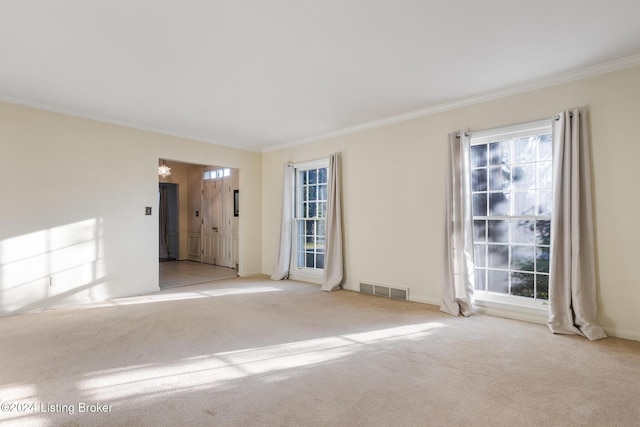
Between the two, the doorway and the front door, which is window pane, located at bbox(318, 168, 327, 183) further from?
the doorway

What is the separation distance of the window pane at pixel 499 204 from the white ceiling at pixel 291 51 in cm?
124

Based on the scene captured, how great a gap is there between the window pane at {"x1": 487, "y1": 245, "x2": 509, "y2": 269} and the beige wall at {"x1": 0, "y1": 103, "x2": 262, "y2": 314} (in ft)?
16.0

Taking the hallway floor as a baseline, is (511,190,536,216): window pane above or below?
above

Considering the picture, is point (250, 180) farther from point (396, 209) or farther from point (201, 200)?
point (396, 209)

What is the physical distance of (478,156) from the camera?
4125 mm

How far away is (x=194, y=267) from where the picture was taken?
781 centimetres

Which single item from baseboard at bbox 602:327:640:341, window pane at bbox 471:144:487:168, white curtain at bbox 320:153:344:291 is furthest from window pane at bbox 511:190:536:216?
white curtain at bbox 320:153:344:291

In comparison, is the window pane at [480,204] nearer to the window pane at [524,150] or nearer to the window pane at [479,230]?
the window pane at [479,230]

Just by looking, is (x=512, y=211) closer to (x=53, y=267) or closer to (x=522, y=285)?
(x=522, y=285)

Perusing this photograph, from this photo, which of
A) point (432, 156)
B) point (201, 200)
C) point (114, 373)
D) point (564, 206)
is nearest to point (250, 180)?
point (201, 200)

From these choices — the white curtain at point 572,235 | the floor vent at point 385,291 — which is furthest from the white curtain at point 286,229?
the white curtain at point 572,235

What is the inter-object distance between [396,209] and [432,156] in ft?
2.91

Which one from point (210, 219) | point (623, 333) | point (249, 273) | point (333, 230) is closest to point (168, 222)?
point (210, 219)

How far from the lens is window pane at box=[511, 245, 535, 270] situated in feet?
12.2
